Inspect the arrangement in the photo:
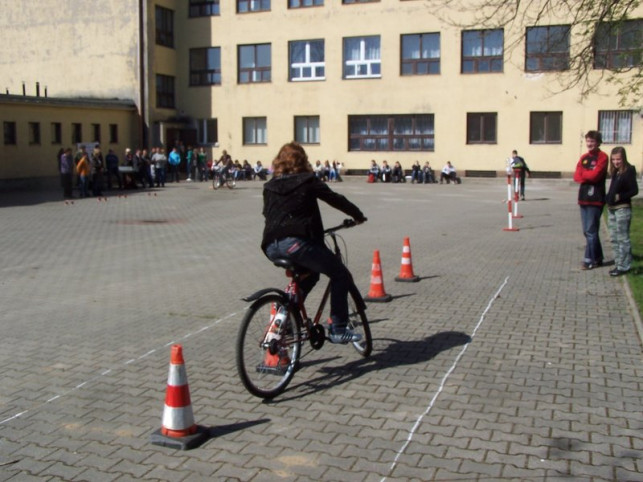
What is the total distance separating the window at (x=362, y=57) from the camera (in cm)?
4119

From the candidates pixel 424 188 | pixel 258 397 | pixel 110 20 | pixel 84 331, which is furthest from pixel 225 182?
pixel 258 397

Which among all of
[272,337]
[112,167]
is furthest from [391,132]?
[272,337]

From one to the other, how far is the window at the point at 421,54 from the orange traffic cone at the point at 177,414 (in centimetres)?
3692

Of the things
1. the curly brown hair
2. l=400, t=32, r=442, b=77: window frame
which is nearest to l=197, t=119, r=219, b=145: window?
l=400, t=32, r=442, b=77: window frame

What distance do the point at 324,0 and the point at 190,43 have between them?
27.9 ft

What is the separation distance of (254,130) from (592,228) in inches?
1353

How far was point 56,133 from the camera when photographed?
34938 millimetres

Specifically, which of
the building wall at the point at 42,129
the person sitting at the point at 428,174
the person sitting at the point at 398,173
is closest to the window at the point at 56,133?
the building wall at the point at 42,129

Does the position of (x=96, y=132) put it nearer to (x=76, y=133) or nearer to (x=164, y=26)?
(x=76, y=133)

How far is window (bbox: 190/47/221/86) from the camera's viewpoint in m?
44.8

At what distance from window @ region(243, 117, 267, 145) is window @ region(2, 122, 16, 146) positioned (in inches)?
588

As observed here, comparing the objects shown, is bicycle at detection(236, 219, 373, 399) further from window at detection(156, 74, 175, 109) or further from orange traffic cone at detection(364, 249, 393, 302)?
window at detection(156, 74, 175, 109)

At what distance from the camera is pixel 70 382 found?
6.21m

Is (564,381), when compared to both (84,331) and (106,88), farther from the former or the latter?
(106,88)
